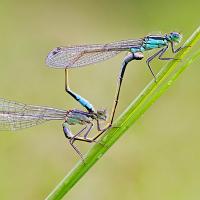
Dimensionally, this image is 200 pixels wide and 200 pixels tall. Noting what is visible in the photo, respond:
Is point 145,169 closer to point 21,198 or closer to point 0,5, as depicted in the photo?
point 21,198

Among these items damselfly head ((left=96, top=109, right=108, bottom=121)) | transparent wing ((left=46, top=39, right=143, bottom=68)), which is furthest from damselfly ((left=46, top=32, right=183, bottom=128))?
damselfly head ((left=96, top=109, right=108, bottom=121))

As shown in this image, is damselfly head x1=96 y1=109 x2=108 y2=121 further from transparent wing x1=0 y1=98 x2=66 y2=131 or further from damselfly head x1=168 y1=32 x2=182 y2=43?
damselfly head x1=168 y1=32 x2=182 y2=43

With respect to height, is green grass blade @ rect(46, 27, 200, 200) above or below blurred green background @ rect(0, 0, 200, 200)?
above

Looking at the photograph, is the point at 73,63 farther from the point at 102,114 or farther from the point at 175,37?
the point at 175,37

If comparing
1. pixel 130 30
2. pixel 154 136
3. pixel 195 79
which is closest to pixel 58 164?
pixel 154 136

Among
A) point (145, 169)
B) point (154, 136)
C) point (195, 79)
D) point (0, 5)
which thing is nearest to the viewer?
point (145, 169)

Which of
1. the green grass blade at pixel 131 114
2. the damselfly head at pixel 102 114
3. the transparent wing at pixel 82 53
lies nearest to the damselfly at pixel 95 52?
the transparent wing at pixel 82 53

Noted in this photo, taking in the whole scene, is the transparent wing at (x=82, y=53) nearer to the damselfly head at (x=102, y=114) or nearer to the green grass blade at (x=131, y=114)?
the damselfly head at (x=102, y=114)

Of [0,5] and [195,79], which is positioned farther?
[0,5]
